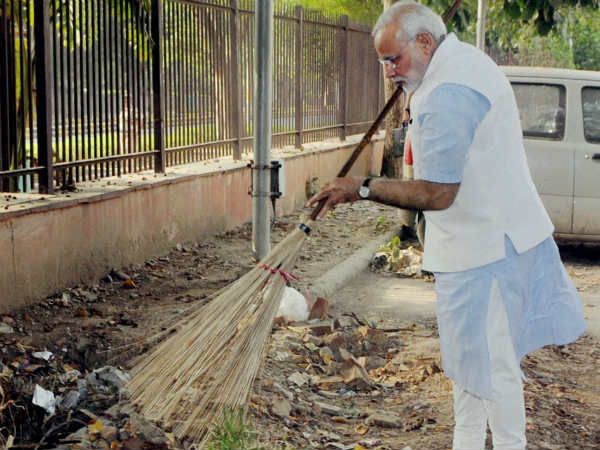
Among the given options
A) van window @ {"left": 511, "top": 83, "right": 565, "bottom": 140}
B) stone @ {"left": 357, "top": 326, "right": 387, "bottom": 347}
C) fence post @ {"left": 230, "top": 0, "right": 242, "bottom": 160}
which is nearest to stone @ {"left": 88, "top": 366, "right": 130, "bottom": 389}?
stone @ {"left": 357, "top": 326, "right": 387, "bottom": 347}

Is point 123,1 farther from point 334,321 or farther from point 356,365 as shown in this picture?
point 356,365

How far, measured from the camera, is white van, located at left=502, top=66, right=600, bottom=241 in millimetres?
8383

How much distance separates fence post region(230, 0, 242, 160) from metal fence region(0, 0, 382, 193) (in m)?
0.01

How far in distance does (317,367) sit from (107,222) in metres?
2.31

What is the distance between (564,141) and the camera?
27.6ft

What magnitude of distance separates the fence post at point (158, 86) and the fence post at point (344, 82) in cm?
593

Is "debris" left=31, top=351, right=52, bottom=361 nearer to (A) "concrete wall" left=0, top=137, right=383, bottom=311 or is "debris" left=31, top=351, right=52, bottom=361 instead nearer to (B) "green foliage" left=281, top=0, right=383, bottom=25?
(A) "concrete wall" left=0, top=137, right=383, bottom=311

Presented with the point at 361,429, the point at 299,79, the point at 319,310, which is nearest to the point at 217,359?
the point at 361,429

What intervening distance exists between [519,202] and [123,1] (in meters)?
5.14

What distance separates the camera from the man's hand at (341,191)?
10.9ft

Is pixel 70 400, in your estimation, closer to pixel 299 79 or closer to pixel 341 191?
pixel 341 191

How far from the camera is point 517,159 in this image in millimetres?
3285

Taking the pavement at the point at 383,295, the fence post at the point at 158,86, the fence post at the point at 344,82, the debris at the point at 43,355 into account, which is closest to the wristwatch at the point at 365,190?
the debris at the point at 43,355

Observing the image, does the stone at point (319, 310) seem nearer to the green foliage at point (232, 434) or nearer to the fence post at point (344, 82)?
the green foliage at point (232, 434)
